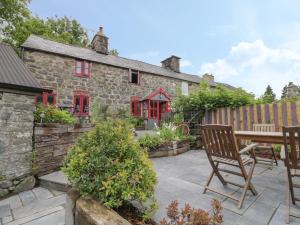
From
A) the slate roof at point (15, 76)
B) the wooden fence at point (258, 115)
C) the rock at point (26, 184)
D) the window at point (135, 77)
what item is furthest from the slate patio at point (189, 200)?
the window at point (135, 77)

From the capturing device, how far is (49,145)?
4160 millimetres

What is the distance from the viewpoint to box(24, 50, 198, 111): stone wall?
401 inches

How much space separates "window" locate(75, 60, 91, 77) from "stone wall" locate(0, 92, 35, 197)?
8168 mm

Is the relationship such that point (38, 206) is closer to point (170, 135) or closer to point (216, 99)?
point (170, 135)

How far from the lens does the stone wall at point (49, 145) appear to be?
3978 millimetres

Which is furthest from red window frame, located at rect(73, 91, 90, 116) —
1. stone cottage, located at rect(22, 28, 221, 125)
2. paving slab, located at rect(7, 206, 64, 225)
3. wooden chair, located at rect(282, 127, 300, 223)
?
wooden chair, located at rect(282, 127, 300, 223)

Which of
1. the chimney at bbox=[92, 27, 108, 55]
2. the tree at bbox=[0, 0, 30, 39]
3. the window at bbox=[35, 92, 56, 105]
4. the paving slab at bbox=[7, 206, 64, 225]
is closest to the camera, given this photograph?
the paving slab at bbox=[7, 206, 64, 225]

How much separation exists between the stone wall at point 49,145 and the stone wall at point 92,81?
7116 millimetres

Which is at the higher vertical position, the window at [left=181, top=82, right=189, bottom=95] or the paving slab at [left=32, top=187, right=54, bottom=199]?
the window at [left=181, top=82, right=189, bottom=95]

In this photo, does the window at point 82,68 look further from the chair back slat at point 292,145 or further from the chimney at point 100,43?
the chair back slat at point 292,145

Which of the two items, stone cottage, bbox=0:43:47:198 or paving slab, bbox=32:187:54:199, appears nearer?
paving slab, bbox=32:187:54:199

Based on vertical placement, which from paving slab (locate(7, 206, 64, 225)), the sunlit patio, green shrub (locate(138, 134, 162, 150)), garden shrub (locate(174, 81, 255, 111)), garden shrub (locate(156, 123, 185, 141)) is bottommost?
paving slab (locate(7, 206, 64, 225))

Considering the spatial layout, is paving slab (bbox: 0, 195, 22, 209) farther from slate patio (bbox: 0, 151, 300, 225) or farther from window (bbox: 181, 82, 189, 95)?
window (bbox: 181, 82, 189, 95)

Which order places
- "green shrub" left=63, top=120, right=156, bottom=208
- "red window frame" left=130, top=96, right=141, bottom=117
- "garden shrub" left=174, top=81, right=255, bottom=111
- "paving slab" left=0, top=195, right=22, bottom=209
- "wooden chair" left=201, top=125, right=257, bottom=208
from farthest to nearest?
"red window frame" left=130, top=96, right=141, bottom=117 → "garden shrub" left=174, top=81, right=255, bottom=111 → "paving slab" left=0, top=195, right=22, bottom=209 → "wooden chair" left=201, top=125, right=257, bottom=208 → "green shrub" left=63, top=120, right=156, bottom=208
